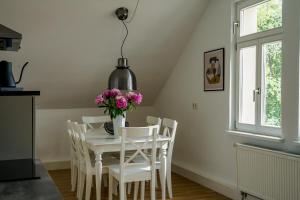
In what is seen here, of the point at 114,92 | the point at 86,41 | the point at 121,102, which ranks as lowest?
the point at 121,102

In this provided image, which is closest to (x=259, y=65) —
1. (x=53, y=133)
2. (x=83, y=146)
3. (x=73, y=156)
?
(x=83, y=146)

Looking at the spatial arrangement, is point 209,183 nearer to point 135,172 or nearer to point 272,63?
point 135,172

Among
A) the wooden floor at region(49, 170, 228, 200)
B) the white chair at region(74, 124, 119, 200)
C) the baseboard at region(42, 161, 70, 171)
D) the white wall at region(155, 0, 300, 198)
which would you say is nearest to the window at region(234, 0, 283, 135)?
the white wall at region(155, 0, 300, 198)

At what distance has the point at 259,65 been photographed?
348 centimetres

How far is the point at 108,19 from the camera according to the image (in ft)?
13.5

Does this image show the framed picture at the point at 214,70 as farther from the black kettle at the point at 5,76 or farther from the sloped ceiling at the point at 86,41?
the black kettle at the point at 5,76

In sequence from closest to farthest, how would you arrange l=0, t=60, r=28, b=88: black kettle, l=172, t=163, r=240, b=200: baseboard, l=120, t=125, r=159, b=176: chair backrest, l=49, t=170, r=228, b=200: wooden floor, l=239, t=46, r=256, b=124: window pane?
1. l=0, t=60, r=28, b=88: black kettle
2. l=120, t=125, r=159, b=176: chair backrest
3. l=239, t=46, r=256, b=124: window pane
4. l=172, t=163, r=240, b=200: baseboard
5. l=49, t=170, r=228, b=200: wooden floor

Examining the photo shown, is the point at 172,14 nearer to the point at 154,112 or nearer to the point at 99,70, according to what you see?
the point at 99,70

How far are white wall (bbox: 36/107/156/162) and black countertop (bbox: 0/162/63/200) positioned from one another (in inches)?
140

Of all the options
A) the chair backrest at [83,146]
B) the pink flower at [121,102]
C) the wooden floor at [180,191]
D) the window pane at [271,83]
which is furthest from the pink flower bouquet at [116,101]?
the window pane at [271,83]

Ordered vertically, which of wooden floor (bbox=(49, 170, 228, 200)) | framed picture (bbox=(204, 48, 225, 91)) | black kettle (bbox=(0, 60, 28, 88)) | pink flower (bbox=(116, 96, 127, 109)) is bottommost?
wooden floor (bbox=(49, 170, 228, 200))

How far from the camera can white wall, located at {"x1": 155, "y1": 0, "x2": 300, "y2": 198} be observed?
3.07 metres

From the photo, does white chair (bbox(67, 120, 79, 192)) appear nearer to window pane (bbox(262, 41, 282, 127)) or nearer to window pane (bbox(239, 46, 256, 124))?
window pane (bbox(239, 46, 256, 124))

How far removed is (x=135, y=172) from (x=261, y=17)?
2.07 meters
